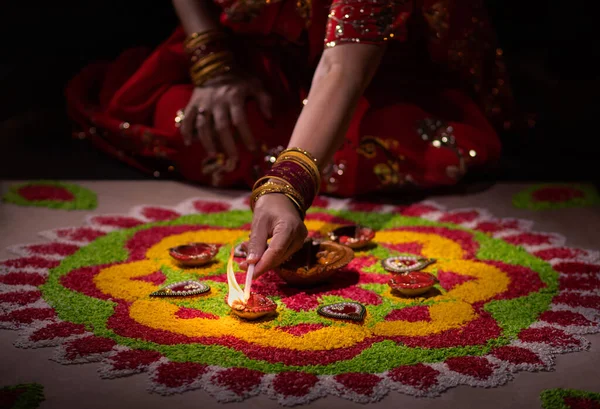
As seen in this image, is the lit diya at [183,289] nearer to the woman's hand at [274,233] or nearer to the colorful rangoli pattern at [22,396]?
the woman's hand at [274,233]

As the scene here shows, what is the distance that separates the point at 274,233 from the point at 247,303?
0.16m

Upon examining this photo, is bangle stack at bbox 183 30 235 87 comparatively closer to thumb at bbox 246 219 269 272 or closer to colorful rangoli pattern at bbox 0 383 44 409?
thumb at bbox 246 219 269 272

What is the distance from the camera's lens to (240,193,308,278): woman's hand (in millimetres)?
1433

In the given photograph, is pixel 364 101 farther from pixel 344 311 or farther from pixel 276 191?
pixel 344 311

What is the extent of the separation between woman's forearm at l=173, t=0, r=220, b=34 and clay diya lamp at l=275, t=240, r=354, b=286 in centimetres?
107

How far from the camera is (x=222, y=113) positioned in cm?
229

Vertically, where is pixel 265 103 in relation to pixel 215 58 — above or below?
below

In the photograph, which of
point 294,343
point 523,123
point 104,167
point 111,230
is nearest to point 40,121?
point 104,167

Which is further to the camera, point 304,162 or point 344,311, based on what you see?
point 304,162

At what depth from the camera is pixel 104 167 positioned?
2.65 meters

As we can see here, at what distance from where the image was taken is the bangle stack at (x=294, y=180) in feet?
5.09

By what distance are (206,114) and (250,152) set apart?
0.19m

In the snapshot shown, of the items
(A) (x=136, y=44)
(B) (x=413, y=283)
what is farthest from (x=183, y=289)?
(A) (x=136, y=44)

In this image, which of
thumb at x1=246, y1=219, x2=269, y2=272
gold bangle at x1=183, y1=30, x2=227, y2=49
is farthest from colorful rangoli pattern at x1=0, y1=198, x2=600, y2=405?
gold bangle at x1=183, y1=30, x2=227, y2=49
